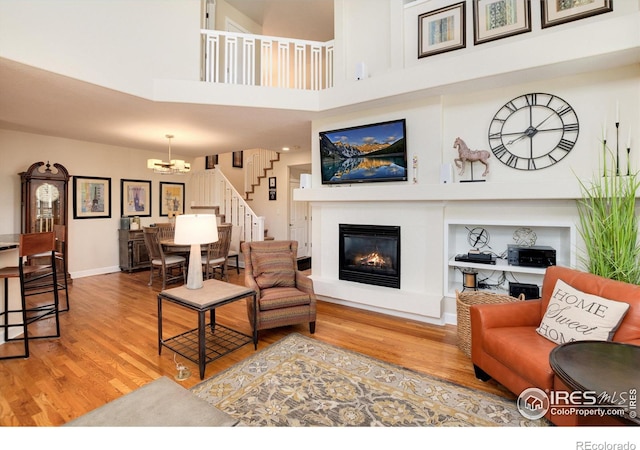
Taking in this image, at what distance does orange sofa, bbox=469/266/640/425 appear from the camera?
1824 mm

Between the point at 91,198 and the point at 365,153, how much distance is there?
552 cm

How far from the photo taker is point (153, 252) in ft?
17.5

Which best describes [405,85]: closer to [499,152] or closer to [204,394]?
[499,152]

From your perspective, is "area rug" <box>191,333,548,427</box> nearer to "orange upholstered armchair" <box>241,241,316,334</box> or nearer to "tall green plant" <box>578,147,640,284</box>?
"orange upholstered armchair" <box>241,241,316,334</box>

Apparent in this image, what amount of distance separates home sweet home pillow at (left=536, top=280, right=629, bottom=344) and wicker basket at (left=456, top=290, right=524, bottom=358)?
67 cm

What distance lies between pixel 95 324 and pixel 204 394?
220 centimetres

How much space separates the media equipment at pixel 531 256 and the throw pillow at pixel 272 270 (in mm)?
2410

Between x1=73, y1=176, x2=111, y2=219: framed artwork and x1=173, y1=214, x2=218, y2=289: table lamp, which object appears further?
x1=73, y1=176, x2=111, y2=219: framed artwork

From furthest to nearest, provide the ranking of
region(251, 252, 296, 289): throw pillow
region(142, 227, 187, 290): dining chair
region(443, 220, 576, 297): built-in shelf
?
region(142, 227, 187, 290): dining chair
region(251, 252, 296, 289): throw pillow
region(443, 220, 576, 297): built-in shelf

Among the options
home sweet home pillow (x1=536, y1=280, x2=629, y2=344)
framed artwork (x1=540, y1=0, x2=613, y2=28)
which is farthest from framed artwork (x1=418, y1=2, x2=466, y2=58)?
home sweet home pillow (x1=536, y1=280, x2=629, y2=344)

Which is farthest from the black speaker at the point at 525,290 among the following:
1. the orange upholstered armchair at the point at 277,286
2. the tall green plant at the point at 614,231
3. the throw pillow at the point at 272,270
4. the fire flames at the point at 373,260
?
the throw pillow at the point at 272,270

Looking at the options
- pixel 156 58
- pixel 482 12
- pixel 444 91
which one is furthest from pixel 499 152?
pixel 156 58

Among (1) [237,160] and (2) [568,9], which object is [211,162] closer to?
(1) [237,160]

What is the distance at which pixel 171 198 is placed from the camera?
7.41 metres
